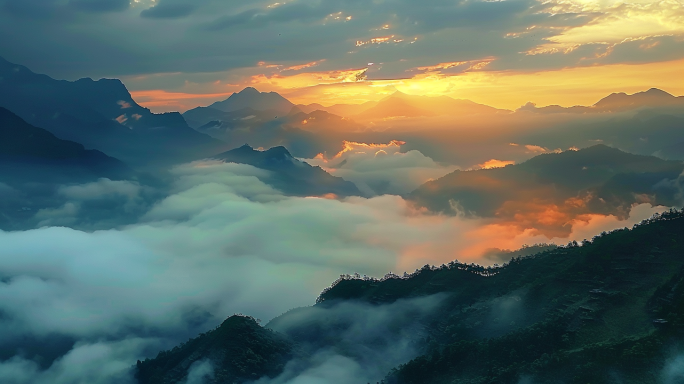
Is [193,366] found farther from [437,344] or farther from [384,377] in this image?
[437,344]

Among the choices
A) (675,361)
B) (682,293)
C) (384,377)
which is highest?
(682,293)

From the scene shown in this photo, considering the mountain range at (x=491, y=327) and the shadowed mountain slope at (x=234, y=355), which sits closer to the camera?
the mountain range at (x=491, y=327)

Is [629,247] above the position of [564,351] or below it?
above

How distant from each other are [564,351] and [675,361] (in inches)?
785

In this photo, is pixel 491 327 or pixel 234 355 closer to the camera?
pixel 491 327

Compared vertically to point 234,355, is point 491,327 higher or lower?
lower

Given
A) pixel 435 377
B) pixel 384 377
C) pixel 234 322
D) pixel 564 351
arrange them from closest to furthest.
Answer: pixel 564 351, pixel 435 377, pixel 384 377, pixel 234 322

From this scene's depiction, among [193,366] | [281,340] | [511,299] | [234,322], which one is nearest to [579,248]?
[511,299]

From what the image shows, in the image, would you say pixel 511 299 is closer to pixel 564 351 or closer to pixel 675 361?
pixel 564 351

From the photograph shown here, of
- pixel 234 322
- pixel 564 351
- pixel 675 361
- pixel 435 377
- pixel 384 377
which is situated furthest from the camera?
pixel 234 322

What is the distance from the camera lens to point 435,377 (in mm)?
122750

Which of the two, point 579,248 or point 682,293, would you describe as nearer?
point 682,293

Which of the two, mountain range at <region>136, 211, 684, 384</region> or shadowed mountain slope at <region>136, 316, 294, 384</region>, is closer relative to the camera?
mountain range at <region>136, 211, 684, 384</region>

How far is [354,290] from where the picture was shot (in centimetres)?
18512
